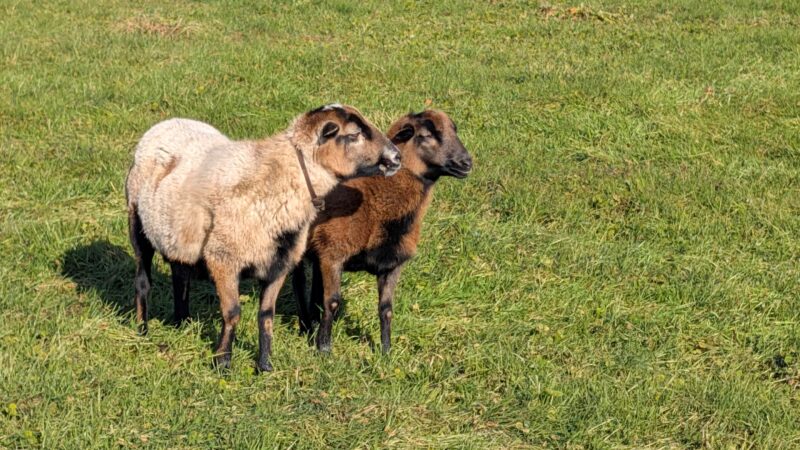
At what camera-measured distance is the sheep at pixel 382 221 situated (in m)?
6.79

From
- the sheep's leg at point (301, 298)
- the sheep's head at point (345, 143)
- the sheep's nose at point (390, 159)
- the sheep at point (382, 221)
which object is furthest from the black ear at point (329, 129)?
the sheep's leg at point (301, 298)

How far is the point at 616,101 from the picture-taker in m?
12.1

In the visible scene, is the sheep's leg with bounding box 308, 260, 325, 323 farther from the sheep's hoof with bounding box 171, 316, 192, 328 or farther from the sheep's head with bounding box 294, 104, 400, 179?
the sheep's head with bounding box 294, 104, 400, 179

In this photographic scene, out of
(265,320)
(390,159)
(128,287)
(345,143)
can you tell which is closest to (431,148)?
(390,159)

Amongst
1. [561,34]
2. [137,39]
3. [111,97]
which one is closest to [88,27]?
[137,39]

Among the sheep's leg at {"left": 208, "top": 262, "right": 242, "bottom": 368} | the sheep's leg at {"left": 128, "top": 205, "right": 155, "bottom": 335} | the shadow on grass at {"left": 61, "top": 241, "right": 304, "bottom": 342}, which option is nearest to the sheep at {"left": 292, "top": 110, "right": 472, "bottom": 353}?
the shadow on grass at {"left": 61, "top": 241, "right": 304, "bottom": 342}

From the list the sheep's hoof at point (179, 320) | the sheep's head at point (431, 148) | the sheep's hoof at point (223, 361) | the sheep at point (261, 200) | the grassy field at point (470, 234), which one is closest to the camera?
the grassy field at point (470, 234)

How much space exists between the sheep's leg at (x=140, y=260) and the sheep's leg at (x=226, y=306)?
0.82 metres

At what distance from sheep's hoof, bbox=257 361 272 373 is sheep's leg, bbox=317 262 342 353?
0.47m

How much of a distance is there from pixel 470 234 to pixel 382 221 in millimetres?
1876

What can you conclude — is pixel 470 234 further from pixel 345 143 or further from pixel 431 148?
pixel 345 143

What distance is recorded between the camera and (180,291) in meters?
6.92

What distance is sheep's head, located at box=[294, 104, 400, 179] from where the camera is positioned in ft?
20.4

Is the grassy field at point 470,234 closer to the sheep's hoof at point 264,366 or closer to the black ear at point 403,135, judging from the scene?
the sheep's hoof at point 264,366
